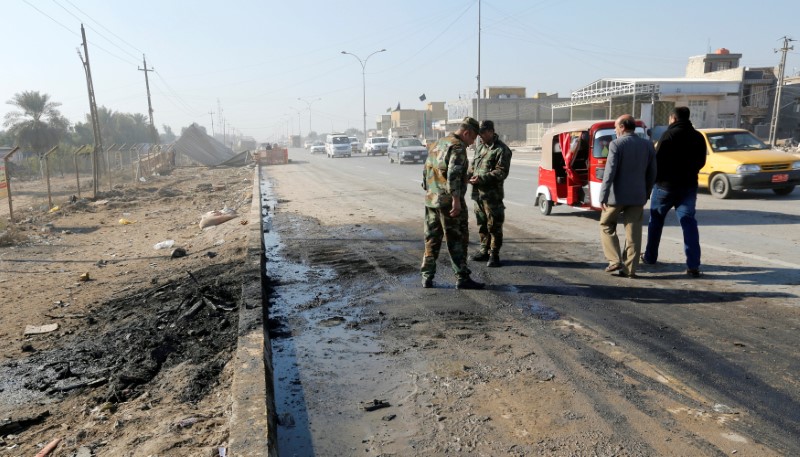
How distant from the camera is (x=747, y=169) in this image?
12664 millimetres

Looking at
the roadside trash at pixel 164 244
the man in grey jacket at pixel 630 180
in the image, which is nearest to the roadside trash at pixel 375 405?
the man in grey jacket at pixel 630 180

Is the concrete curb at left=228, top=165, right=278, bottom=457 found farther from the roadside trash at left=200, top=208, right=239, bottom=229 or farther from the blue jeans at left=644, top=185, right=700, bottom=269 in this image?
the roadside trash at left=200, top=208, right=239, bottom=229

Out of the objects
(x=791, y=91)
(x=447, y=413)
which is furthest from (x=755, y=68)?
(x=447, y=413)

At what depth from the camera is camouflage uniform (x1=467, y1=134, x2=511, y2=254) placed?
7.24 meters

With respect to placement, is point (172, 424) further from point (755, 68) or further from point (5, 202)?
point (755, 68)

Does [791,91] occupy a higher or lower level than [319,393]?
higher

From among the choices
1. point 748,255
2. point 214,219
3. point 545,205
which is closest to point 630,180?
A: point 748,255

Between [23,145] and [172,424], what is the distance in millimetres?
58819

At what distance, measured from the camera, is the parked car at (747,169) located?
1266cm

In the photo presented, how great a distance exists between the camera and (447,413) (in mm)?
3609

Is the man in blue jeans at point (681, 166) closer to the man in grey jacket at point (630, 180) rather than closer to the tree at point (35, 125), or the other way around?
the man in grey jacket at point (630, 180)

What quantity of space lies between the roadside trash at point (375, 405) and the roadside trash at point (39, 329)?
13.5 feet

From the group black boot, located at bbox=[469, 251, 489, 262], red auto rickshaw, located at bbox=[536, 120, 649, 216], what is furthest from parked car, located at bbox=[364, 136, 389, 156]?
black boot, located at bbox=[469, 251, 489, 262]

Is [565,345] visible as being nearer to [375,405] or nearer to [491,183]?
[375,405]
